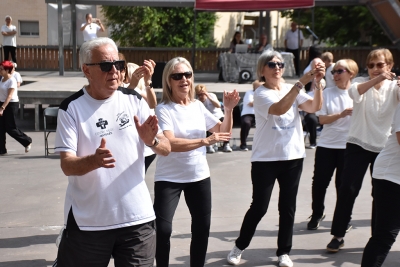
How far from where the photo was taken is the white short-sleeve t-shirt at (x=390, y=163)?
489 cm

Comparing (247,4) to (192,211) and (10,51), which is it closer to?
(10,51)

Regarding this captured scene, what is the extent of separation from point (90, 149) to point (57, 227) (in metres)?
3.93

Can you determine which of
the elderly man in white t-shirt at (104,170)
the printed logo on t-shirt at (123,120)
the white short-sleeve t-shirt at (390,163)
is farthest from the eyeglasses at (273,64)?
the printed logo on t-shirt at (123,120)

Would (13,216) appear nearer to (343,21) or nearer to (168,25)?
(343,21)

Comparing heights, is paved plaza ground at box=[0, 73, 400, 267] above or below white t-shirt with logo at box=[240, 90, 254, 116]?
below

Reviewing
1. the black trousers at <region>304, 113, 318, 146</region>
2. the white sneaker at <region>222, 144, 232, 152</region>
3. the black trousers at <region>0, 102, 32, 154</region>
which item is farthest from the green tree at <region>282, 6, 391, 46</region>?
the black trousers at <region>0, 102, 32, 154</region>

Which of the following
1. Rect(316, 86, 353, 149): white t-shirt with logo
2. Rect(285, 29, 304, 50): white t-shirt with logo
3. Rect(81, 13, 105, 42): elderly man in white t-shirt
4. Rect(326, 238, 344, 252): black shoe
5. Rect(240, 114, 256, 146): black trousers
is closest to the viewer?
Rect(326, 238, 344, 252): black shoe

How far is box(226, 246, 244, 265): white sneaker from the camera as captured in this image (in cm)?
624

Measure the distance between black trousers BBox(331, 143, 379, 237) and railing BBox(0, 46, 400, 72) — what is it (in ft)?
58.5

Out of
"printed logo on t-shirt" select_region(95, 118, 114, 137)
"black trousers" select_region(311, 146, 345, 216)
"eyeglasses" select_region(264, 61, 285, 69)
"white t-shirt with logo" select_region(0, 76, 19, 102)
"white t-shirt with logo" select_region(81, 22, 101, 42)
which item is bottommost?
"black trousers" select_region(311, 146, 345, 216)

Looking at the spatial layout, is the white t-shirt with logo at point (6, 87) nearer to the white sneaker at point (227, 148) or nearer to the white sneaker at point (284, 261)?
the white sneaker at point (227, 148)

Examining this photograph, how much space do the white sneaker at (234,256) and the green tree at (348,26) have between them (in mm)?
27240

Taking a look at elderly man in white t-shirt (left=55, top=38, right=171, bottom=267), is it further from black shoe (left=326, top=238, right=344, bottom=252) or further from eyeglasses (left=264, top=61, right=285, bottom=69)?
black shoe (left=326, top=238, right=344, bottom=252)

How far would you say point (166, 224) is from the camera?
527 cm
